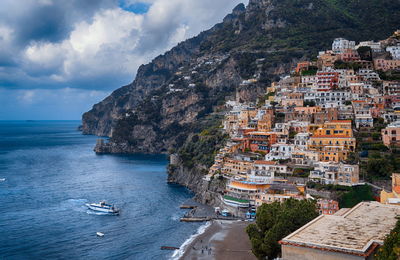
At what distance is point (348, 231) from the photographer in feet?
101

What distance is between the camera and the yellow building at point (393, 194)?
44.0 meters

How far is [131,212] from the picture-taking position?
7319 cm

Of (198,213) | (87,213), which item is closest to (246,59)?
(198,213)

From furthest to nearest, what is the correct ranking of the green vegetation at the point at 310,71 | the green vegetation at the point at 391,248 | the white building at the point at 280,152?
the green vegetation at the point at 310,71 < the white building at the point at 280,152 < the green vegetation at the point at 391,248

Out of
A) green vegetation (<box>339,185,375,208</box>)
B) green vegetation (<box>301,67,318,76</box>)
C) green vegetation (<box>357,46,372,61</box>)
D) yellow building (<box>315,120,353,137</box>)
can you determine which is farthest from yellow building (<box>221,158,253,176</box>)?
green vegetation (<box>357,46,372,61</box>)

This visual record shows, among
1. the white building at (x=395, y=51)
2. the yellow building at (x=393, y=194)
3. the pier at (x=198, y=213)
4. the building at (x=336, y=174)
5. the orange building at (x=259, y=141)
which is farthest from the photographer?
the white building at (x=395, y=51)

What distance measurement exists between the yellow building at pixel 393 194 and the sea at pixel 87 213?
2596 cm

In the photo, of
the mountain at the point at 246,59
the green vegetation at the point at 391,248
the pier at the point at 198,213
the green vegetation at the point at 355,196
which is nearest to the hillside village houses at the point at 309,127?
the green vegetation at the point at 355,196

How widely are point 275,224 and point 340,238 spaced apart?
12383 mm

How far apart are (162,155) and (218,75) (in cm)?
3992

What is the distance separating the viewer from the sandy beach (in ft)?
165

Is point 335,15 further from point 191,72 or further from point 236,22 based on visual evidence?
point 191,72

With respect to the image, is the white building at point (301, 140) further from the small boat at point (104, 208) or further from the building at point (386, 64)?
the building at point (386, 64)

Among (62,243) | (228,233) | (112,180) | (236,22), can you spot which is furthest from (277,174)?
(236,22)
